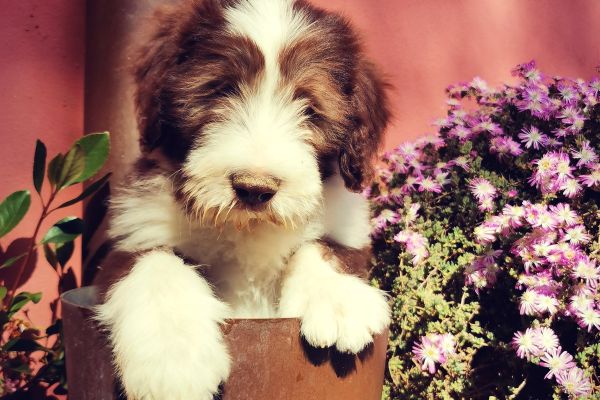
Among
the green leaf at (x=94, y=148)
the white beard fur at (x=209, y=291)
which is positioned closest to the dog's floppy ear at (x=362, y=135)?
the white beard fur at (x=209, y=291)

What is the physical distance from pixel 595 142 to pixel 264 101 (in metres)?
1.74

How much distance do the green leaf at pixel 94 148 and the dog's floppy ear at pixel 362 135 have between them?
124 centimetres

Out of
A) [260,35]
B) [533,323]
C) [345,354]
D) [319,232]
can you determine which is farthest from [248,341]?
[533,323]

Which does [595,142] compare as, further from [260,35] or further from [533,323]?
[260,35]

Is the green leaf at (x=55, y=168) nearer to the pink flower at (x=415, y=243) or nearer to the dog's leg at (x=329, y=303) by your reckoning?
the dog's leg at (x=329, y=303)

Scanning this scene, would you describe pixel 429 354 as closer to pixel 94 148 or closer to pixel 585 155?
pixel 585 155

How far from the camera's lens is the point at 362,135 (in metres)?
2.30

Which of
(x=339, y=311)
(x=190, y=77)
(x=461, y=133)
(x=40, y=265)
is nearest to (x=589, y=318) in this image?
(x=339, y=311)

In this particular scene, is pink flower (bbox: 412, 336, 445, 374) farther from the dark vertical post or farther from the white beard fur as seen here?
the dark vertical post

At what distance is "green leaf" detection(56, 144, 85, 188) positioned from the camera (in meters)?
2.79

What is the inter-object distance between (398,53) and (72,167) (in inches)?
91.8

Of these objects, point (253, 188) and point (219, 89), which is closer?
point (253, 188)

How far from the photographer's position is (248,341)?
1.75 meters

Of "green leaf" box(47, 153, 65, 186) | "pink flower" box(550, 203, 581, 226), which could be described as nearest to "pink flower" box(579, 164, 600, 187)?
"pink flower" box(550, 203, 581, 226)
